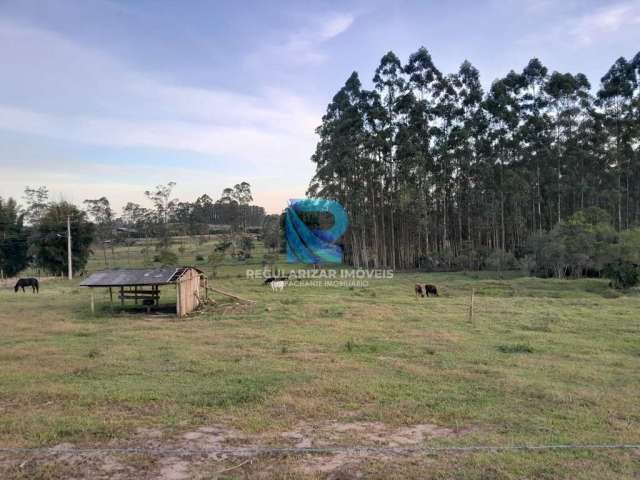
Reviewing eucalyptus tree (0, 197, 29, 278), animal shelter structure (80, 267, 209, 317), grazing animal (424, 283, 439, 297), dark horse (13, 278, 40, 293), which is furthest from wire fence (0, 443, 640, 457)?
eucalyptus tree (0, 197, 29, 278)

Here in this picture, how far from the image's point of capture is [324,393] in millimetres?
6961

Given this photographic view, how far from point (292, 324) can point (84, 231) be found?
30477mm

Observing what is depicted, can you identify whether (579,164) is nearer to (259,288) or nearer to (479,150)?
(479,150)

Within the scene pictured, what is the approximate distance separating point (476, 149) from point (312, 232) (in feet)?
44.7

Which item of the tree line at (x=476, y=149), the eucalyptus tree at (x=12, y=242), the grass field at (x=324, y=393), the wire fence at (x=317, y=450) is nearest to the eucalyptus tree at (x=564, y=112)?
the tree line at (x=476, y=149)

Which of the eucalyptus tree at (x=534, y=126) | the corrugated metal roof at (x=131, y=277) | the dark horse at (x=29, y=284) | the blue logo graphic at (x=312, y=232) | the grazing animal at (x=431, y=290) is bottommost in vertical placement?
the grazing animal at (x=431, y=290)

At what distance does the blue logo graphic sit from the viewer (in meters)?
35.6

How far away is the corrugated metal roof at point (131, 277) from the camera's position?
15555mm

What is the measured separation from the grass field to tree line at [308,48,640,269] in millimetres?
21071

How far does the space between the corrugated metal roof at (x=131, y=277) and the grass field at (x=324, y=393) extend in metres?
1.50

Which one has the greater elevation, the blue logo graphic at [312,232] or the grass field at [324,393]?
the blue logo graphic at [312,232]

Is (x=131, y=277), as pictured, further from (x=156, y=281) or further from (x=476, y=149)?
(x=476, y=149)

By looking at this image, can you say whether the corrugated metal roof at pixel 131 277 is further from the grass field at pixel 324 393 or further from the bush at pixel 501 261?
the bush at pixel 501 261

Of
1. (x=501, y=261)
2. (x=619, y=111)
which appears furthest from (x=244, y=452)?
(x=619, y=111)
